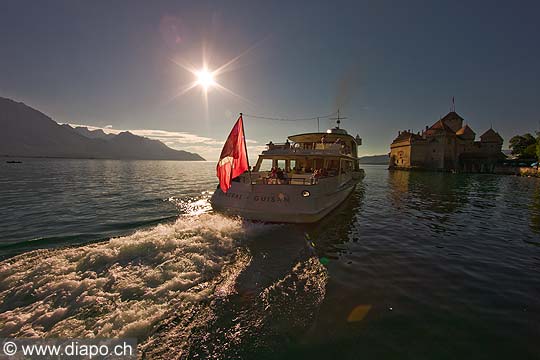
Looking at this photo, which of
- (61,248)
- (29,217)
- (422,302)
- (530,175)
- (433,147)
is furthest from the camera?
(433,147)

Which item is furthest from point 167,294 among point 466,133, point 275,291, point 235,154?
point 466,133

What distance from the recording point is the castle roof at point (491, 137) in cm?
6442

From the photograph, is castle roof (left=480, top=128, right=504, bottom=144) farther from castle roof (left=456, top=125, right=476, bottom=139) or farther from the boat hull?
the boat hull

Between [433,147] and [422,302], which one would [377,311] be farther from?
[433,147]

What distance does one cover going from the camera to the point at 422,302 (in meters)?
4.54

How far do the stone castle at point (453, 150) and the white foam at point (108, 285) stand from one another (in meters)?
78.2

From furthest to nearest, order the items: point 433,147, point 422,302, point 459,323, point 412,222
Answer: point 433,147
point 412,222
point 422,302
point 459,323

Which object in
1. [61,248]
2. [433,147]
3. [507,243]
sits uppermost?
[433,147]

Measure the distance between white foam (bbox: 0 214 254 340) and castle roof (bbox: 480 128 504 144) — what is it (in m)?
91.0

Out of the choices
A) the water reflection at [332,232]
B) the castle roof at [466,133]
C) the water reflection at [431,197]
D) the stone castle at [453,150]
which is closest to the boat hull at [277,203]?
the water reflection at [332,232]

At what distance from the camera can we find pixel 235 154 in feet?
29.0

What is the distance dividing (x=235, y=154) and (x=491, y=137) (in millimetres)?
89924

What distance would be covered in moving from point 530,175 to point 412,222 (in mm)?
63654

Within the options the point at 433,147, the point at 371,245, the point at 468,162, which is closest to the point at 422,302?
the point at 371,245
